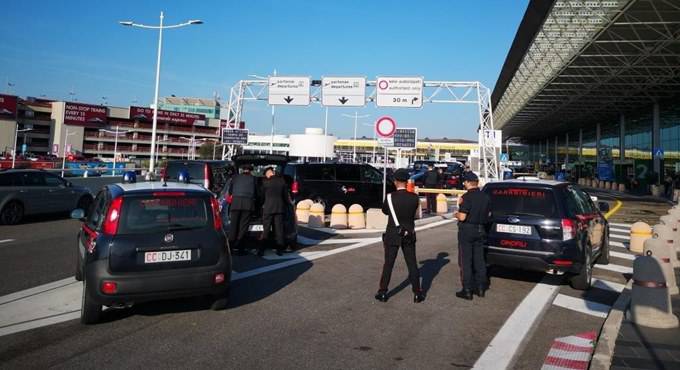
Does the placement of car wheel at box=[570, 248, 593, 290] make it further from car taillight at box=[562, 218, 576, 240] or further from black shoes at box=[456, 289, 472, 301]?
black shoes at box=[456, 289, 472, 301]

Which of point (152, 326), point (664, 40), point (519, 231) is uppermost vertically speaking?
point (664, 40)

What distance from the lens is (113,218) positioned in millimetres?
5938

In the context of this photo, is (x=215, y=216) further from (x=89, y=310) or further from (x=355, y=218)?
(x=355, y=218)

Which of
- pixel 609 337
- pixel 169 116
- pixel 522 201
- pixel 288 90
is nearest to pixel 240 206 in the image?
pixel 522 201

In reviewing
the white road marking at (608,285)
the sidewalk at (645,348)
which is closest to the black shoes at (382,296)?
the sidewalk at (645,348)

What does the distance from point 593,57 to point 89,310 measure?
3391 centimetres

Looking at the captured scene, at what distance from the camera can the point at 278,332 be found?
576 cm

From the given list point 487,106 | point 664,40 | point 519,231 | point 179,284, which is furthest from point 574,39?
point 179,284

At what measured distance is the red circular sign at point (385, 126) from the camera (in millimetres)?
16359

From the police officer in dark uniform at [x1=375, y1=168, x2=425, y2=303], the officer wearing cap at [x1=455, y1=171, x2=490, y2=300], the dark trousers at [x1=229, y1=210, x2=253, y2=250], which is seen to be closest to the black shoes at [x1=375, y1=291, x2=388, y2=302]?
the police officer in dark uniform at [x1=375, y1=168, x2=425, y2=303]

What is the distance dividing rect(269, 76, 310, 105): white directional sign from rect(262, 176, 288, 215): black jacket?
19.1 metres

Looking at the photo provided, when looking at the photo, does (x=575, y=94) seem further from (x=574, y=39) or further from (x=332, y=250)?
(x=332, y=250)

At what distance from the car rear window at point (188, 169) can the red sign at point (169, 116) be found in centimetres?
10482

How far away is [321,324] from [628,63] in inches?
1360
